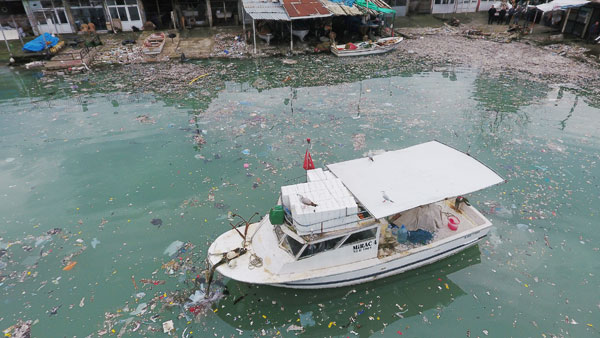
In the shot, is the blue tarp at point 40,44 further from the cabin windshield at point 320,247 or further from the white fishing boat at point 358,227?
the cabin windshield at point 320,247

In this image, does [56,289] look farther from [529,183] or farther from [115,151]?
[529,183]

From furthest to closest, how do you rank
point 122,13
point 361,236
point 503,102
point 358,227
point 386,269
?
point 122,13
point 503,102
point 386,269
point 361,236
point 358,227

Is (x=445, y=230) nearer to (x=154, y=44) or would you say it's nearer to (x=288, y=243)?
(x=288, y=243)

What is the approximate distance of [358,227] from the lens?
6.82 metres

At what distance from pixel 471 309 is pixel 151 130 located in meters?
12.9

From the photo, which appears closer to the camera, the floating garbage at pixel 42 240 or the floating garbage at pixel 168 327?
the floating garbage at pixel 168 327

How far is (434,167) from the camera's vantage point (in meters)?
7.98

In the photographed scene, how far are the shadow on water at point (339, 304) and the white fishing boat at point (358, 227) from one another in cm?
37

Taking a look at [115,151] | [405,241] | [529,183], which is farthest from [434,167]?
[115,151]

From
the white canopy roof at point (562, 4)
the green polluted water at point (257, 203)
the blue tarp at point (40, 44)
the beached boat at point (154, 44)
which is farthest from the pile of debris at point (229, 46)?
the white canopy roof at point (562, 4)

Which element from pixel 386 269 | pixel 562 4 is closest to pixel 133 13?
pixel 386 269

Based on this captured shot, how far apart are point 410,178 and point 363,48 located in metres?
17.9

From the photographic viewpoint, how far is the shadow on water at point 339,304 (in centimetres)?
702

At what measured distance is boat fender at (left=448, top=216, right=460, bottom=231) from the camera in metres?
8.13
